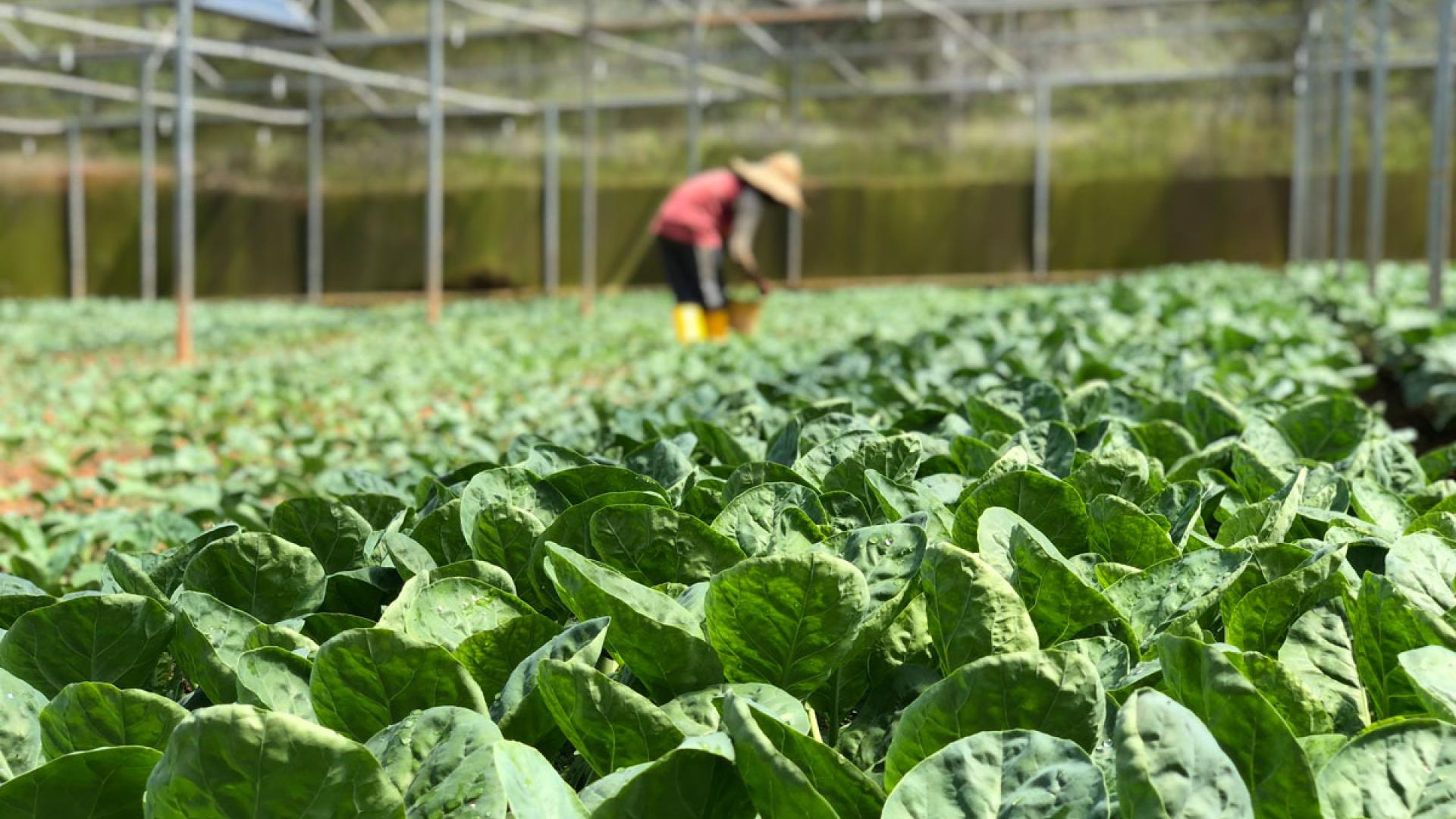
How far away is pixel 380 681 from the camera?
3.98 ft

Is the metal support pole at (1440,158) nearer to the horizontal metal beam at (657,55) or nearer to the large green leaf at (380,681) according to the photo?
the large green leaf at (380,681)

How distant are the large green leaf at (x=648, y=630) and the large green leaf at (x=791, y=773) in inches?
9.1

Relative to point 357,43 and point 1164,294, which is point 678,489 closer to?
point 1164,294

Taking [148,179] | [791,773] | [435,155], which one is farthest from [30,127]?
[791,773]

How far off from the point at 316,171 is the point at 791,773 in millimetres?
23420

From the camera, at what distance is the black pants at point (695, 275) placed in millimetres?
12570

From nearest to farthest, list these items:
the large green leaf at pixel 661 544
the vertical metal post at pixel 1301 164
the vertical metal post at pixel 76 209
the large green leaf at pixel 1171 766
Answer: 1. the large green leaf at pixel 1171 766
2. the large green leaf at pixel 661 544
3. the vertical metal post at pixel 1301 164
4. the vertical metal post at pixel 76 209

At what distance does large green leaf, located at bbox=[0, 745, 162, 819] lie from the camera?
104 cm

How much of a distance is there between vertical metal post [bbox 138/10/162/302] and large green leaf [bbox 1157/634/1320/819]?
17.6 meters

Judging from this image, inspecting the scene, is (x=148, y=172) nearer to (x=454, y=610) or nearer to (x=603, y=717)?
(x=454, y=610)

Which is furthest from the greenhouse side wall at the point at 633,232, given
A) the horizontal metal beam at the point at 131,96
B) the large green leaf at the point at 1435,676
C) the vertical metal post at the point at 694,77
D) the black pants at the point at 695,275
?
the large green leaf at the point at 1435,676

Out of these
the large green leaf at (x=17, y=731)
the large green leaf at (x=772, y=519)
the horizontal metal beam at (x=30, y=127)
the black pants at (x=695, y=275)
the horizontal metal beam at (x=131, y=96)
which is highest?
the horizontal metal beam at (x=131, y=96)

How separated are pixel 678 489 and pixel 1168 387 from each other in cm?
222

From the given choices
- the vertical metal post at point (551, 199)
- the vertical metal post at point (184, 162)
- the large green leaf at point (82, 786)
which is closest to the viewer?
the large green leaf at point (82, 786)
